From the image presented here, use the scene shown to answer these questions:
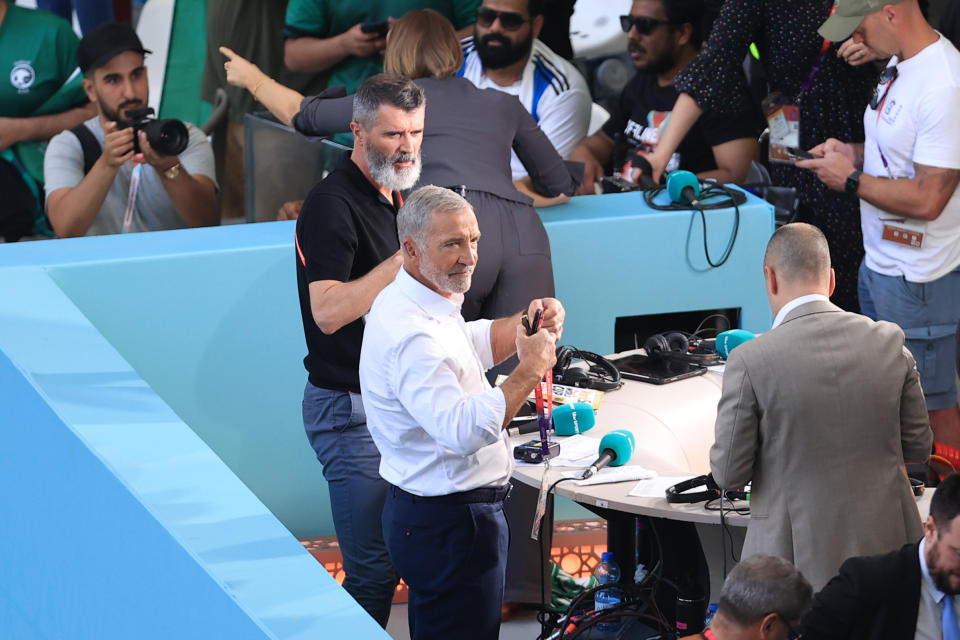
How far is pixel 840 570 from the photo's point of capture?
8.21 feet

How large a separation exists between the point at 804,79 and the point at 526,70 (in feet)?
3.53

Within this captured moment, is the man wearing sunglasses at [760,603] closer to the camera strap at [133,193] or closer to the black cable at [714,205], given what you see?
the black cable at [714,205]

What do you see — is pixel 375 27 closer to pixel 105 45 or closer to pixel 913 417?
pixel 105 45

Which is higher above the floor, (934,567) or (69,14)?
(69,14)

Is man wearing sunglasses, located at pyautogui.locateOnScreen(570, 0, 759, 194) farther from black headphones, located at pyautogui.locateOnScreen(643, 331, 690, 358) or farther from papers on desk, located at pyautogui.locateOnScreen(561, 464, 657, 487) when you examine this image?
papers on desk, located at pyautogui.locateOnScreen(561, 464, 657, 487)

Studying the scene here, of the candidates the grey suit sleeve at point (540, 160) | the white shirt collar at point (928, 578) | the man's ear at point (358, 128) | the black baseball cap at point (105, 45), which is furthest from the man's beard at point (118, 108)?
the white shirt collar at point (928, 578)

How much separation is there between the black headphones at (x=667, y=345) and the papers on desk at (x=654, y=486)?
0.76 m

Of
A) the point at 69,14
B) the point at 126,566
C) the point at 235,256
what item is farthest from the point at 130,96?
the point at 126,566

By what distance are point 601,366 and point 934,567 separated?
4.85 ft

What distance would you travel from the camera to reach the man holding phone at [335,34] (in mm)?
5625

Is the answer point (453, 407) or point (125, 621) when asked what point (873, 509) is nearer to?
point (453, 407)

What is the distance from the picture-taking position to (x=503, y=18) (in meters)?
5.05

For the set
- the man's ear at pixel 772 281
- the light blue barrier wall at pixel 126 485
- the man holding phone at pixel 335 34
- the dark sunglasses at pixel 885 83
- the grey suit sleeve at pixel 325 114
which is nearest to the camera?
the light blue barrier wall at pixel 126 485

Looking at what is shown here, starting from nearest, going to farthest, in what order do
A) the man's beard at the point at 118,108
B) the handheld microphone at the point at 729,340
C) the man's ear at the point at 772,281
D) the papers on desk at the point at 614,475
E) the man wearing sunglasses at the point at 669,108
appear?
the man's ear at the point at 772,281
the papers on desk at the point at 614,475
the handheld microphone at the point at 729,340
the man's beard at the point at 118,108
the man wearing sunglasses at the point at 669,108
